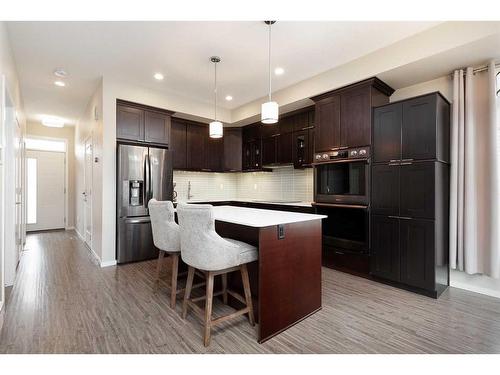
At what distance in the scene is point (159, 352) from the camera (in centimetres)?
186

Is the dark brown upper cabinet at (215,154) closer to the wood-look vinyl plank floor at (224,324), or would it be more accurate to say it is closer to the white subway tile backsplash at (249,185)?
the white subway tile backsplash at (249,185)

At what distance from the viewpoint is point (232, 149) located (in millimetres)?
5879

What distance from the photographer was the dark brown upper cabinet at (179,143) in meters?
5.14

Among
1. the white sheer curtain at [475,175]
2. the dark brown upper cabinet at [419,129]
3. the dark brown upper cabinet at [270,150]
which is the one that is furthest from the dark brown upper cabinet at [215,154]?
the white sheer curtain at [475,175]

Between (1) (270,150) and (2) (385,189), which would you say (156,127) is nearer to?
(1) (270,150)

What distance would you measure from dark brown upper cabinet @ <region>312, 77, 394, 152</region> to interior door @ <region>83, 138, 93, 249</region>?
4170mm

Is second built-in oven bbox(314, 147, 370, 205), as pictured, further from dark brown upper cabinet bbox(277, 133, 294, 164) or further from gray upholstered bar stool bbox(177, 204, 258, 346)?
gray upholstered bar stool bbox(177, 204, 258, 346)

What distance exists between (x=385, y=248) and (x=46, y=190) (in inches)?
312

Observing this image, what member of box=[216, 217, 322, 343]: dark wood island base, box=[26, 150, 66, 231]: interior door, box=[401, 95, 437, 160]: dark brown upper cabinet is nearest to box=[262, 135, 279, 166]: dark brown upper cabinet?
box=[401, 95, 437, 160]: dark brown upper cabinet

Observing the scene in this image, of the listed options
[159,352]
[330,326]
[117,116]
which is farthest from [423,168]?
[117,116]

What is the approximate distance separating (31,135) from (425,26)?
8.32 meters

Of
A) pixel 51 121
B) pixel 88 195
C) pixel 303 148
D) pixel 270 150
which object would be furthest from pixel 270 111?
pixel 51 121

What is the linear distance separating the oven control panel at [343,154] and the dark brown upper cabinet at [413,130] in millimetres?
120
